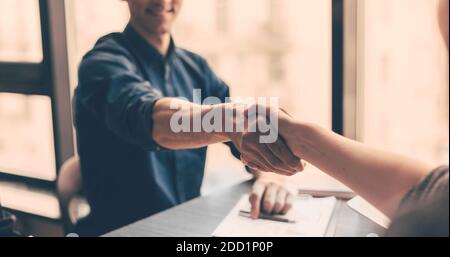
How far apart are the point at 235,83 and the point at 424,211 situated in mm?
979

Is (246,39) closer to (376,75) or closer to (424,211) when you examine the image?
(376,75)

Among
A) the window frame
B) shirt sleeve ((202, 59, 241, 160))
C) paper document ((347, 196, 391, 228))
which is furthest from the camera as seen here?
shirt sleeve ((202, 59, 241, 160))

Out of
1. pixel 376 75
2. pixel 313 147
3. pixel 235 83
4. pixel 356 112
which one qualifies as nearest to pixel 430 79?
pixel 376 75

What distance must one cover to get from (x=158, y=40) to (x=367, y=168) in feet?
2.76

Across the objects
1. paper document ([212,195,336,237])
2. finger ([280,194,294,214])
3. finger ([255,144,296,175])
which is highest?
finger ([255,144,296,175])

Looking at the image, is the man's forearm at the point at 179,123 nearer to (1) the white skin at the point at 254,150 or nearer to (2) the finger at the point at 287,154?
(1) the white skin at the point at 254,150

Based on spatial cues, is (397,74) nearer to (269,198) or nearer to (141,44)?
(269,198)

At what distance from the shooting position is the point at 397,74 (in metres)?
1.20

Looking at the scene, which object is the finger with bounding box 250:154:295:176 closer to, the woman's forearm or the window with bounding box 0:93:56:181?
the woman's forearm

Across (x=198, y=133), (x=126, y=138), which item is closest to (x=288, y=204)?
(x=198, y=133)

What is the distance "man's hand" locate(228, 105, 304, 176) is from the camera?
2.70 feet

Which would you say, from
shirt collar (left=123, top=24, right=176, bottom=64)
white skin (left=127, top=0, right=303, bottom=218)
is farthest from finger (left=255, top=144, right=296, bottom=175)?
shirt collar (left=123, top=24, right=176, bottom=64)

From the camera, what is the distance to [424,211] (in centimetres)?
42

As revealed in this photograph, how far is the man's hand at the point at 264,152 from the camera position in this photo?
822 mm
